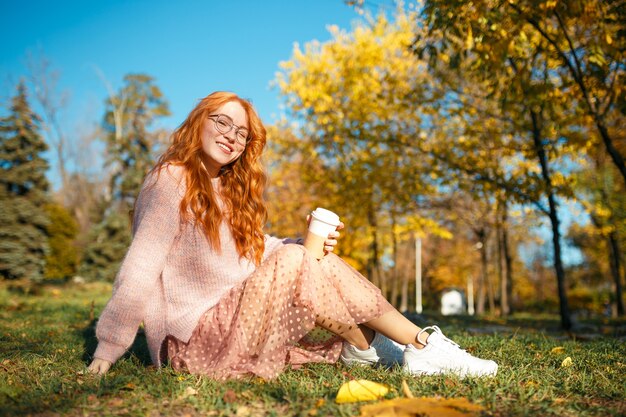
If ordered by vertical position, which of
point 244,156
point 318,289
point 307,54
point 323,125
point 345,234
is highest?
point 307,54

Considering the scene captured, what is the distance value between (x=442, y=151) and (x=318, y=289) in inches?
298

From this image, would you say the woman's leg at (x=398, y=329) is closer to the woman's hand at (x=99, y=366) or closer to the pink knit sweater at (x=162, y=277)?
the pink knit sweater at (x=162, y=277)

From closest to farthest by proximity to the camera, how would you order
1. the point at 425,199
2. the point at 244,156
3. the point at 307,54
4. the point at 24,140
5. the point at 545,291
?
1. the point at 244,156
2. the point at 425,199
3. the point at 307,54
4. the point at 24,140
5. the point at 545,291

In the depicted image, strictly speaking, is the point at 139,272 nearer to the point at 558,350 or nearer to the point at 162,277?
the point at 162,277

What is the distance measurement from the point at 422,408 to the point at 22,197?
53.5 feet

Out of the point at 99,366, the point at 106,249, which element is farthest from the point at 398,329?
the point at 106,249

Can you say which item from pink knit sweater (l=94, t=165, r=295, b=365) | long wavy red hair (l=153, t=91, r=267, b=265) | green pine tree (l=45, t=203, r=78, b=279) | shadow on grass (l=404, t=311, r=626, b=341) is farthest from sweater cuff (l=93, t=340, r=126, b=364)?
green pine tree (l=45, t=203, r=78, b=279)

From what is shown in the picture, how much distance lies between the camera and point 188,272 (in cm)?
242

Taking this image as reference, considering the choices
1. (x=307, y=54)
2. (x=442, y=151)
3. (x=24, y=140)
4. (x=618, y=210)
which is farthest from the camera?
(x=24, y=140)

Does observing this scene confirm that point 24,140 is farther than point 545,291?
No

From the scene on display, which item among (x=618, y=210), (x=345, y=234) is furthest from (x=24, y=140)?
(x=618, y=210)

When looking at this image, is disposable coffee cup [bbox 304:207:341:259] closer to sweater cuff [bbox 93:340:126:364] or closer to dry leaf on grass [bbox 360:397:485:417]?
dry leaf on grass [bbox 360:397:485:417]

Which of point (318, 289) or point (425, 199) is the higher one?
point (425, 199)

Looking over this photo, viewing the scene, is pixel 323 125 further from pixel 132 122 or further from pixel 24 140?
pixel 132 122
